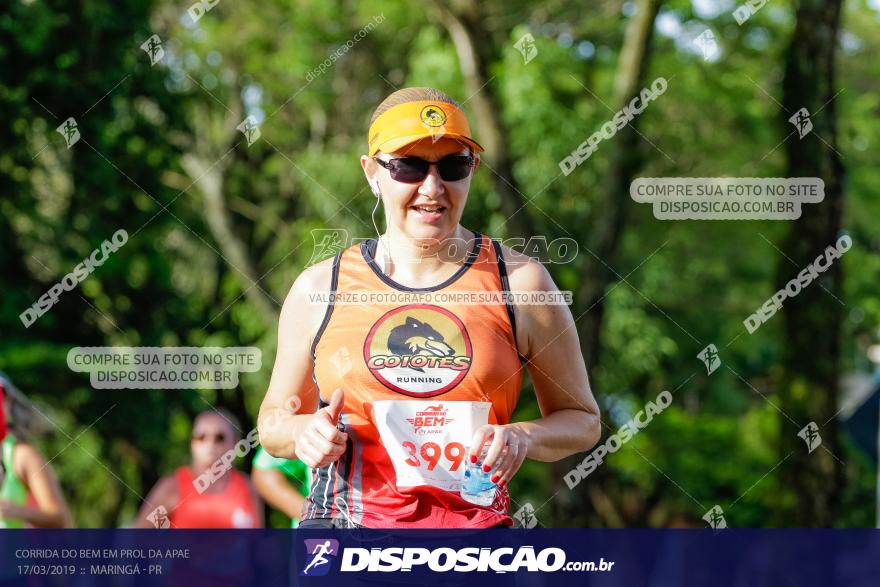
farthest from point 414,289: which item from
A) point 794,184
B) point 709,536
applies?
point 794,184

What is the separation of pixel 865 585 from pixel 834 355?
408 centimetres

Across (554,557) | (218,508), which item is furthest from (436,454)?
(218,508)

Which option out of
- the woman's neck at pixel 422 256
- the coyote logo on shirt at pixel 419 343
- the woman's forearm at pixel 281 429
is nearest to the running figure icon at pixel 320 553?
the woman's forearm at pixel 281 429

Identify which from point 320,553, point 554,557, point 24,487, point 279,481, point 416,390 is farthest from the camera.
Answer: point 279,481

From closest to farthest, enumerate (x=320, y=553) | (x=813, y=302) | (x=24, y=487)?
(x=320, y=553), (x=24, y=487), (x=813, y=302)

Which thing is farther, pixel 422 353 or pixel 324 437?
pixel 422 353

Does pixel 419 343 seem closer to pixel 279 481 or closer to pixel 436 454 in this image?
pixel 436 454

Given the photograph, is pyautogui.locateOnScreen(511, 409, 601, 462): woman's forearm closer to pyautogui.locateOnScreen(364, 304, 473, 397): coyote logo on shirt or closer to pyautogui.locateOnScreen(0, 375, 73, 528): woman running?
pyautogui.locateOnScreen(364, 304, 473, 397): coyote logo on shirt

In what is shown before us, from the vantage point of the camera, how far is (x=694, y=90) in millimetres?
13516

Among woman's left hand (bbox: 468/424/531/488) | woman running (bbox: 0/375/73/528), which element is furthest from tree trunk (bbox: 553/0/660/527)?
woman's left hand (bbox: 468/424/531/488)

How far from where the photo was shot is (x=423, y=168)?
10.0 feet

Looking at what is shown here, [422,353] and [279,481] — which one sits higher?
[279,481]

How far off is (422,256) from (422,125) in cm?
33

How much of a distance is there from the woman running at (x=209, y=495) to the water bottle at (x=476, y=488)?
2.41 m
